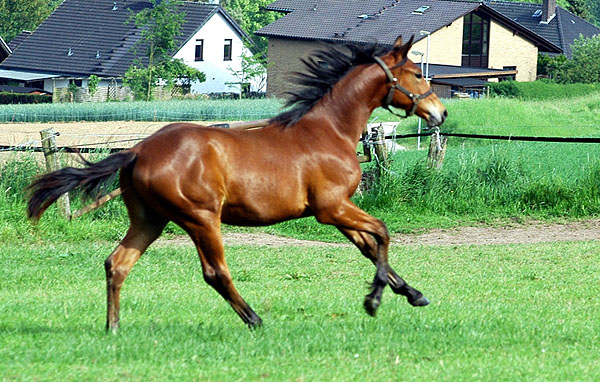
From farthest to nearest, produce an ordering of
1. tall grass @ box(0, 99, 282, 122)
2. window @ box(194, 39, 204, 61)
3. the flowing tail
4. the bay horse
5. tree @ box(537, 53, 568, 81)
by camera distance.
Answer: window @ box(194, 39, 204, 61)
tree @ box(537, 53, 568, 81)
tall grass @ box(0, 99, 282, 122)
the flowing tail
the bay horse

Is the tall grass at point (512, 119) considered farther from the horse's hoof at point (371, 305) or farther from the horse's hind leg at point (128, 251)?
the horse's hind leg at point (128, 251)

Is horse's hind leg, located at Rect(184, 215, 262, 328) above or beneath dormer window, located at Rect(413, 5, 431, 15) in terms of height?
beneath

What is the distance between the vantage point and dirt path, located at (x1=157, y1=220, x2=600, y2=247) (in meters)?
14.2

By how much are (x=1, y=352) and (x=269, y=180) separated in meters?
2.30

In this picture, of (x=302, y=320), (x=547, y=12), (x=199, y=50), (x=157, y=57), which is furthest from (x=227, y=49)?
(x=302, y=320)

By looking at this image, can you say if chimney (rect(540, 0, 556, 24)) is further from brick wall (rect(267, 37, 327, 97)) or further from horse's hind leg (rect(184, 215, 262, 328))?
horse's hind leg (rect(184, 215, 262, 328))

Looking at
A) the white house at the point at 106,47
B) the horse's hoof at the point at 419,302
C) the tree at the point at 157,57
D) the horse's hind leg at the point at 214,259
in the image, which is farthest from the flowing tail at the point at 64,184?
the white house at the point at 106,47

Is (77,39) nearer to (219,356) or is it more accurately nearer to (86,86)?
(86,86)

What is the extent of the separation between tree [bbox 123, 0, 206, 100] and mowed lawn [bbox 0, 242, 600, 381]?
148 feet

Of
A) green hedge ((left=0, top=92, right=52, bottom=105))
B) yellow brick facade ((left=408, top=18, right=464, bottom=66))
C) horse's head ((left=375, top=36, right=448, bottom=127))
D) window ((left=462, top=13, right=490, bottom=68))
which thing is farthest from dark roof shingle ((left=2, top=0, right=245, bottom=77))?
horse's head ((left=375, top=36, right=448, bottom=127))

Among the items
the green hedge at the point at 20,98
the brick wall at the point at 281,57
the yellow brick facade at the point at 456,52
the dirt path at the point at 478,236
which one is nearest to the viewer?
the dirt path at the point at 478,236

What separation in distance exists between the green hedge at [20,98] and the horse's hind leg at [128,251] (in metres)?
50.0

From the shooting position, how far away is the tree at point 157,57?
56.7 metres

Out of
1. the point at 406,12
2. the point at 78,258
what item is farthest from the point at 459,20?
the point at 78,258
